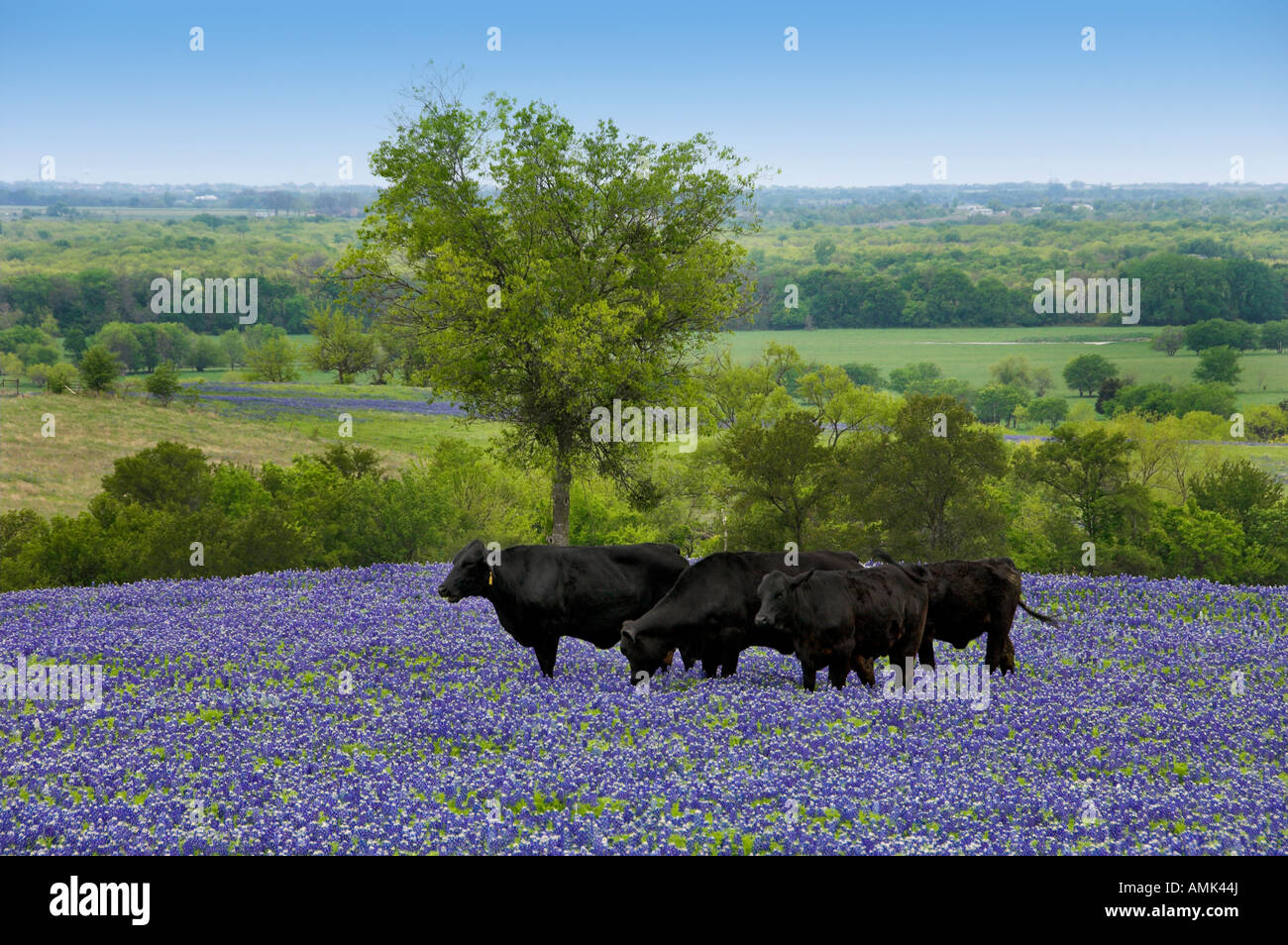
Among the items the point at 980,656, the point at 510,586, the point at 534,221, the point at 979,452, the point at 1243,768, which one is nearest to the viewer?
the point at 1243,768

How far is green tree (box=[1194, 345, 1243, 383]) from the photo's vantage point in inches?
5517

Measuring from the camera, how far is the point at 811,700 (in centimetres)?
1330

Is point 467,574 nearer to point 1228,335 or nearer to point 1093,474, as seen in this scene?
point 1093,474

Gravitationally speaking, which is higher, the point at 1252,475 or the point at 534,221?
the point at 534,221

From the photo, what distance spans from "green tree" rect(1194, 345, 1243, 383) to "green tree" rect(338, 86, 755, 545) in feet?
433

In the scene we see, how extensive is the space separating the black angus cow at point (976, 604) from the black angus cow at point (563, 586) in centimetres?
352

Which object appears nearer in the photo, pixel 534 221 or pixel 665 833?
pixel 665 833

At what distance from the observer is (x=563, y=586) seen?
15648 millimetres

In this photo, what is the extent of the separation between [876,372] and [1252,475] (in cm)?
10801

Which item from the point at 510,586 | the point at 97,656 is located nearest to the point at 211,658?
the point at 97,656

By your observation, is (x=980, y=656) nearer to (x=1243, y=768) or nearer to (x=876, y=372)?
(x=1243, y=768)

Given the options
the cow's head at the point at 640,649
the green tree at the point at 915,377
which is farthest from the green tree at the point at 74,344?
the cow's head at the point at 640,649

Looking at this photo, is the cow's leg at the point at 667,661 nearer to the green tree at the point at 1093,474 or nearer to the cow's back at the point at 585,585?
the cow's back at the point at 585,585

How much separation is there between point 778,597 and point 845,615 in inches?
36.6
